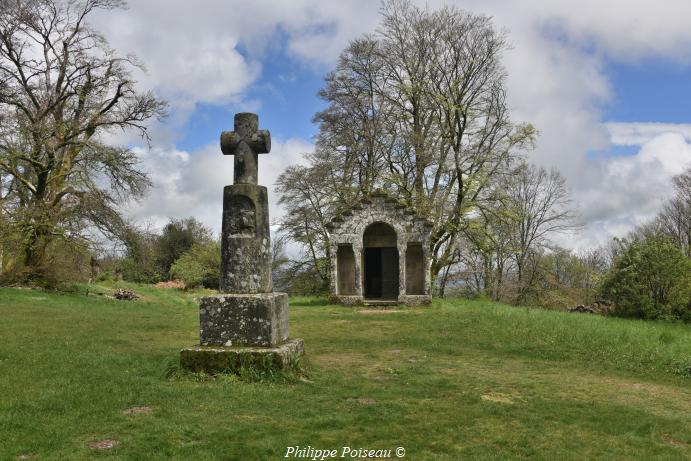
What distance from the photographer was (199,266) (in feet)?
137

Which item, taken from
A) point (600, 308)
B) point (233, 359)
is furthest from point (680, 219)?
point (233, 359)

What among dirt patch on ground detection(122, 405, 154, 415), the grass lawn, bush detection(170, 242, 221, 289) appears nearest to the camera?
the grass lawn

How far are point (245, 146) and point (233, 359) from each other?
3282 millimetres

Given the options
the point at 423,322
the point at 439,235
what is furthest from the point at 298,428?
the point at 439,235

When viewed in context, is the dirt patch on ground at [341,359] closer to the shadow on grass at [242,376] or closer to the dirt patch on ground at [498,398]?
the shadow on grass at [242,376]

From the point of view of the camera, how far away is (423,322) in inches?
608

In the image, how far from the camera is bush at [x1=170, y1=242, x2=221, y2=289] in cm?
4053

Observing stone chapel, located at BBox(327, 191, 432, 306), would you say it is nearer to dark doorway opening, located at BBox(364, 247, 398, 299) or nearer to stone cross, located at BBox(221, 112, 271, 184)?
dark doorway opening, located at BBox(364, 247, 398, 299)

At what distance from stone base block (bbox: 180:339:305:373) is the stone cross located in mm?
2611

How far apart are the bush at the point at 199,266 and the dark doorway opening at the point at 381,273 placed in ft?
61.4

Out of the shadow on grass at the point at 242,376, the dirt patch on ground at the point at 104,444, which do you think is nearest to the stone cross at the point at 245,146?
the shadow on grass at the point at 242,376

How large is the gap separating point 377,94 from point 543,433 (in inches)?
1057

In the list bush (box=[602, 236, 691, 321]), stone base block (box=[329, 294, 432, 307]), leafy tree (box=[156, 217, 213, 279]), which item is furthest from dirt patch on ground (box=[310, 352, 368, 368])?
leafy tree (box=[156, 217, 213, 279])

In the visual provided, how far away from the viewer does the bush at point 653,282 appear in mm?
18969
